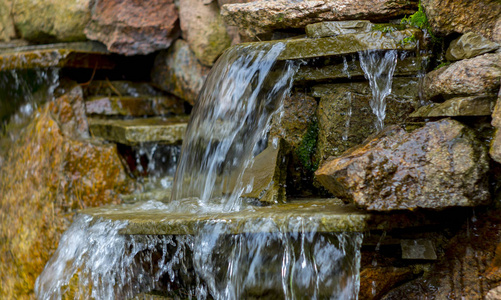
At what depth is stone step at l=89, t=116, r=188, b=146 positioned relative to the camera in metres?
3.77

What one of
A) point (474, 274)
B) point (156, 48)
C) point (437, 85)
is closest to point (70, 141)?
point (156, 48)

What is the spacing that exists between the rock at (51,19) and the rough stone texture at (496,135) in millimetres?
3603

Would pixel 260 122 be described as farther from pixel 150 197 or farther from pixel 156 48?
pixel 156 48

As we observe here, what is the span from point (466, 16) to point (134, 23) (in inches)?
113

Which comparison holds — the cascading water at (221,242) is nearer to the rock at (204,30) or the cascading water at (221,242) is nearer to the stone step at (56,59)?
the rock at (204,30)

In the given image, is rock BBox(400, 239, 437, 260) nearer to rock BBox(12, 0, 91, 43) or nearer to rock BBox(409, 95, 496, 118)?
rock BBox(409, 95, 496, 118)

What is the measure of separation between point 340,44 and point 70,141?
244 cm

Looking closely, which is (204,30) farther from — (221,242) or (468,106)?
(468,106)

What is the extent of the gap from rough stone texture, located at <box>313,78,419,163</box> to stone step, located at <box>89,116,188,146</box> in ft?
5.41

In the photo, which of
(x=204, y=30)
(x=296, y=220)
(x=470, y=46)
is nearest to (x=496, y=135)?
(x=470, y=46)

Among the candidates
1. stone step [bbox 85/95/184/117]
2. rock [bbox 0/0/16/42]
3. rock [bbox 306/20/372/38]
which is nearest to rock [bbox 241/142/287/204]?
rock [bbox 306/20/372/38]

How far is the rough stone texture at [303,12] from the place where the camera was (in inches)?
101

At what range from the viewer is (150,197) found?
11.9 feet

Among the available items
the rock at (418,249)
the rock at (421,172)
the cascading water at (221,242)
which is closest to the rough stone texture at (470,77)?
the rock at (421,172)
